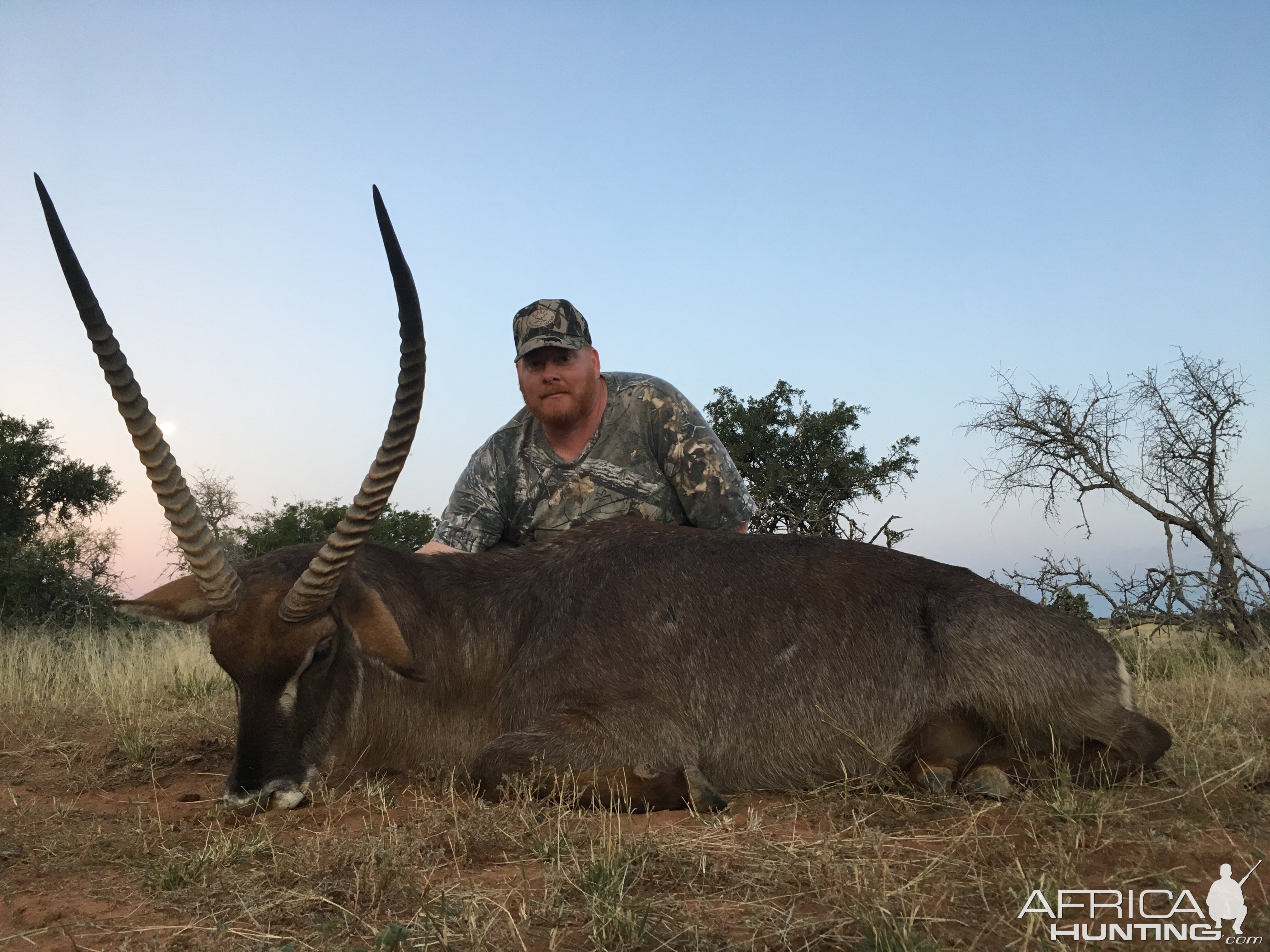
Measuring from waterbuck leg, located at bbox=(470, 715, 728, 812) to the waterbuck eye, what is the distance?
0.70 metres

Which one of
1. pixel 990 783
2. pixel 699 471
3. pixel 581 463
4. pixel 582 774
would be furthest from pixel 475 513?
pixel 990 783

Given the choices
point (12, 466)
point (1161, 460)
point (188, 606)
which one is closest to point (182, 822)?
point (188, 606)

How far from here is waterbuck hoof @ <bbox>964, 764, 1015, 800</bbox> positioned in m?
3.60

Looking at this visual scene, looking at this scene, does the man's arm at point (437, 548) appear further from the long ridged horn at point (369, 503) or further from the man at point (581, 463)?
the long ridged horn at point (369, 503)

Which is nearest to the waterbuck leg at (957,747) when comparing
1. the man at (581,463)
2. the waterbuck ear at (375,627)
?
the waterbuck ear at (375,627)

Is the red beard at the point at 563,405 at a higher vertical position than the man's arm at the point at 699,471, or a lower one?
higher

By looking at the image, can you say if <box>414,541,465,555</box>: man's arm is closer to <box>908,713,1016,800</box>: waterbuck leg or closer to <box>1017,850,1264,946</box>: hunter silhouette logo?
<box>908,713,1016,800</box>: waterbuck leg

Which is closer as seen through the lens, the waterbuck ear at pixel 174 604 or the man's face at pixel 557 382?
the waterbuck ear at pixel 174 604

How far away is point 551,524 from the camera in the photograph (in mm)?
6195

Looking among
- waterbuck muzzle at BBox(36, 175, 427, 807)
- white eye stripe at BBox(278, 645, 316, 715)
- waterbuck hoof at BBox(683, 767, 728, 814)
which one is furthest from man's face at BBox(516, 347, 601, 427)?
waterbuck hoof at BBox(683, 767, 728, 814)

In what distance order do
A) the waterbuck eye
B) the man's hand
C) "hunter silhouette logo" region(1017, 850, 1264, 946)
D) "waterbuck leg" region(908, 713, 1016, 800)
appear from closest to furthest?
"hunter silhouette logo" region(1017, 850, 1264, 946), the waterbuck eye, "waterbuck leg" region(908, 713, 1016, 800), the man's hand

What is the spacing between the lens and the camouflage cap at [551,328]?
232 inches

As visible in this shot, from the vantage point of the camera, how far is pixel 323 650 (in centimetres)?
381

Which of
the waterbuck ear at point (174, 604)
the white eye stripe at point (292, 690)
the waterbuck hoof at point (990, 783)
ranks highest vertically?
the waterbuck ear at point (174, 604)
